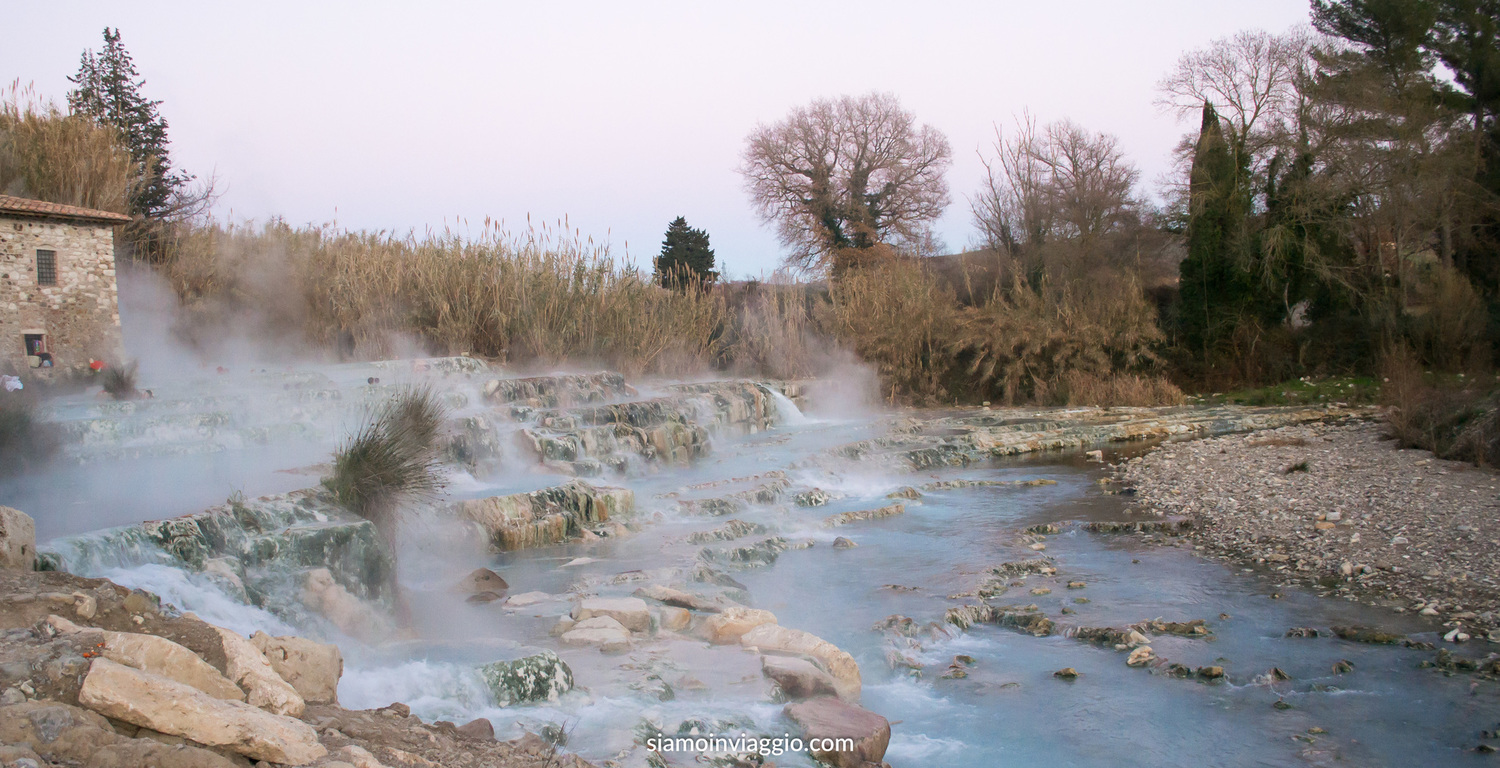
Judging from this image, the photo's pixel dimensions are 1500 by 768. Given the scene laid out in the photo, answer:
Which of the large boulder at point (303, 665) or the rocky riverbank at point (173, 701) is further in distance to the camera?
the large boulder at point (303, 665)

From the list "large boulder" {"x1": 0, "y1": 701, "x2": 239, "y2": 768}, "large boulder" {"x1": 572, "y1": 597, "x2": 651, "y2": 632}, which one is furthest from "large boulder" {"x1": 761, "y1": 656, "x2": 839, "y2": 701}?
"large boulder" {"x1": 0, "y1": 701, "x2": 239, "y2": 768}

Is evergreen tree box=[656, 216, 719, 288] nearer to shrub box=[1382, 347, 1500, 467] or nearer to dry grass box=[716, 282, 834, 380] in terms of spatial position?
dry grass box=[716, 282, 834, 380]

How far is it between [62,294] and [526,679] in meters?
13.8

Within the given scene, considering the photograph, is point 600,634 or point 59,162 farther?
point 59,162

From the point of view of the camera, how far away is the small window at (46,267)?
13634 millimetres

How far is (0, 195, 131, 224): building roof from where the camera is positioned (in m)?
13.1

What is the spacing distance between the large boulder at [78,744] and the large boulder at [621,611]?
10.1ft

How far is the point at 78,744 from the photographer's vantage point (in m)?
2.46

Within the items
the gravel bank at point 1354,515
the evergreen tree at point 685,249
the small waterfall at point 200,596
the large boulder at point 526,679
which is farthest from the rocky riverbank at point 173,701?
the evergreen tree at point 685,249

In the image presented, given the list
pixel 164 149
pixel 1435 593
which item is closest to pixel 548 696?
pixel 1435 593

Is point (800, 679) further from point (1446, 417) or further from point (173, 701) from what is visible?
point (1446, 417)

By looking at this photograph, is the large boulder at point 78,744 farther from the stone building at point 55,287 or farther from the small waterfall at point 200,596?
the stone building at point 55,287

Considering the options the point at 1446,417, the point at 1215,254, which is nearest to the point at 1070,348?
the point at 1215,254

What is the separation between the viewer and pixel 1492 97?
20.0 meters
